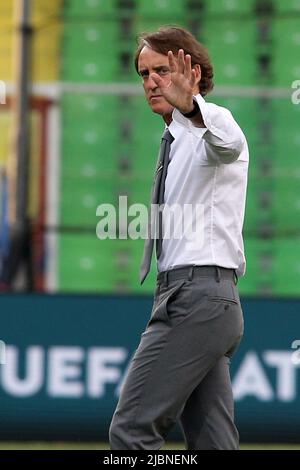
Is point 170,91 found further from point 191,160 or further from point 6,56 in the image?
point 6,56

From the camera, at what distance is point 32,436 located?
819 cm

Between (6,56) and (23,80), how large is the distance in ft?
0.72

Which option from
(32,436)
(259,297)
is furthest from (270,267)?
(32,436)

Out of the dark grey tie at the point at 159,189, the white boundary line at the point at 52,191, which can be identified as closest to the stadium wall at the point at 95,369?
the white boundary line at the point at 52,191

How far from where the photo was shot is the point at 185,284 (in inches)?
177

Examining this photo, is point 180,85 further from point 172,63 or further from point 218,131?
point 218,131

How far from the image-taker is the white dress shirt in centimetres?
450

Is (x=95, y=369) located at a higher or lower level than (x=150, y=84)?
lower

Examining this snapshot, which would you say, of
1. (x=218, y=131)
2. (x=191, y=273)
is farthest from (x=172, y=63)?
(x=191, y=273)

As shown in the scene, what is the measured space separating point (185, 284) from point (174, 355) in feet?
0.80

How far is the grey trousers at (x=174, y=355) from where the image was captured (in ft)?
14.7

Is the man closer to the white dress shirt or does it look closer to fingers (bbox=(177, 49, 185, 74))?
the white dress shirt

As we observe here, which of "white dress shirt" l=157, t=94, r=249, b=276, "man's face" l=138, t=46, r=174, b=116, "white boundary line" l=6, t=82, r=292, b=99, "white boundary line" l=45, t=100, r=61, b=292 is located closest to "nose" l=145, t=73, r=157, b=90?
"man's face" l=138, t=46, r=174, b=116

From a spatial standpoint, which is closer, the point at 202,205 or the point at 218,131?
the point at 218,131
